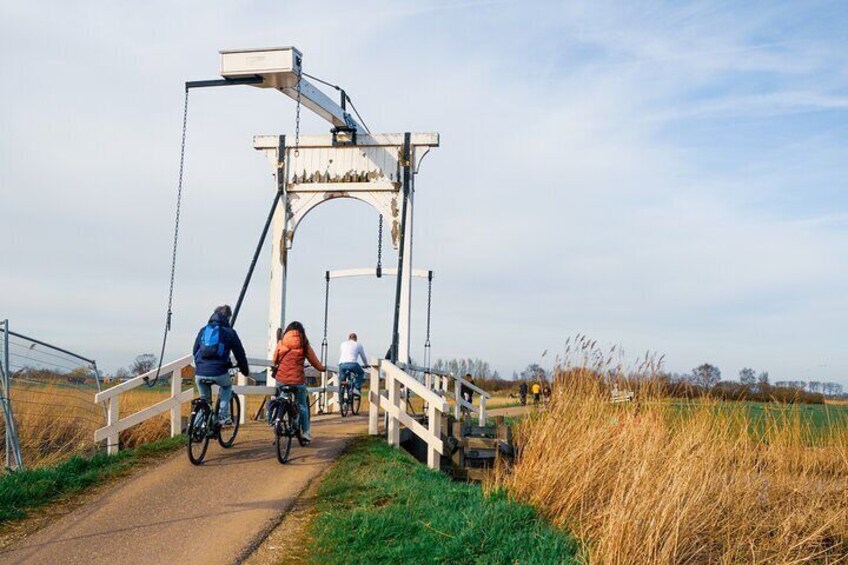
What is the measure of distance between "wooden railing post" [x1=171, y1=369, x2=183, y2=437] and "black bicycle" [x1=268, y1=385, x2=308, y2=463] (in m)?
1.50

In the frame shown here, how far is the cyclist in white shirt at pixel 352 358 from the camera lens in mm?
17828

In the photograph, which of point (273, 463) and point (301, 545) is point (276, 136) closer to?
point (273, 463)

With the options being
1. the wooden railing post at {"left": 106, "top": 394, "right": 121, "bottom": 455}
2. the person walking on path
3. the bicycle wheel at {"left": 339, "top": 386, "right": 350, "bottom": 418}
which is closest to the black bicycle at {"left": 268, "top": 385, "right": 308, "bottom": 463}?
the person walking on path

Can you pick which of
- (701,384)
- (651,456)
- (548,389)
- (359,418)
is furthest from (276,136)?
(651,456)

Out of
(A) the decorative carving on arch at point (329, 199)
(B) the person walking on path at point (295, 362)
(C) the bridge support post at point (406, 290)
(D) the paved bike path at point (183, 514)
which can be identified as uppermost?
(A) the decorative carving on arch at point (329, 199)

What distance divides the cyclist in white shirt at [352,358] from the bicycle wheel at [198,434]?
7.37 metres

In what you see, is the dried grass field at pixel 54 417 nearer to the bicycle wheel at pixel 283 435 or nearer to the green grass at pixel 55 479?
the green grass at pixel 55 479

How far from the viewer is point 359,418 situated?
17188 millimetres

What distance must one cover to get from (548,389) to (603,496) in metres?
2.19

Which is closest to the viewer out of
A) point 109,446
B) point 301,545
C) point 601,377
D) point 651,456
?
point 301,545

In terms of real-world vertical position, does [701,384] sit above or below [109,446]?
above

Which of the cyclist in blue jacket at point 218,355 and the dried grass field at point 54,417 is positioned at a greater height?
the cyclist in blue jacket at point 218,355

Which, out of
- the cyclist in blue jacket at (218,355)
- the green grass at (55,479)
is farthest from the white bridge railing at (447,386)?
the green grass at (55,479)

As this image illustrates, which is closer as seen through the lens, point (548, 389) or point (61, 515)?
point (61, 515)
